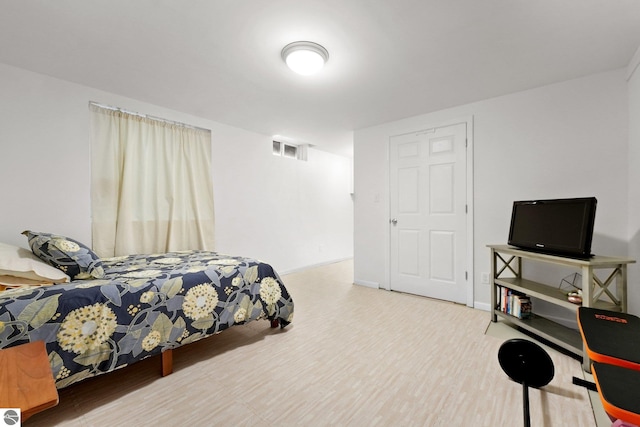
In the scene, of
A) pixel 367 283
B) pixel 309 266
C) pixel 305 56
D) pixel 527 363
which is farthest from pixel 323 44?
pixel 309 266

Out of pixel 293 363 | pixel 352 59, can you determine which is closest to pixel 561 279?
pixel 293 363

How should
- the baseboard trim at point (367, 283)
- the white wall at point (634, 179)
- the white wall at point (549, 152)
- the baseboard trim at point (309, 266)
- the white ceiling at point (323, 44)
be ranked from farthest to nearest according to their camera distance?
1. the baseboard trim at point (309, 266)
2. the baseboard trim at point (367, 283)
3. the white wall at point (549, 152)
4. the white wall at point (634, 179)
5. the white ceiling at point (323, 44)

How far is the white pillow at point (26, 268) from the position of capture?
1605 mm

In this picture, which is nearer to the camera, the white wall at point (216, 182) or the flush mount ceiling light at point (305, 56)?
the flush mount ceiling light at point (305, 56)

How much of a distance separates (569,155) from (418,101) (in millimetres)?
1522

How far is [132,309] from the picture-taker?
1715 mm

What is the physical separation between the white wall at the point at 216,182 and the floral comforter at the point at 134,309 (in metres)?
0.80

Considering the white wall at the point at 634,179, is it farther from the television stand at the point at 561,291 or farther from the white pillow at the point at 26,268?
the white pillow at the point at 26,268

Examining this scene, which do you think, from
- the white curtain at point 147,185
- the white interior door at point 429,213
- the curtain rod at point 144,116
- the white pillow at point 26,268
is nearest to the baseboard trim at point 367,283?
the white interior door at point 429,213

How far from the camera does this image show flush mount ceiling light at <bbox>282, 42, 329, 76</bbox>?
2.05 m

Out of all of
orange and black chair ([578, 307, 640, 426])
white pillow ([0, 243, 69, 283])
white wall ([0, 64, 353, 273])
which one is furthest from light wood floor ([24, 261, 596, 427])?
white wall ([0, 64, 353, 273])

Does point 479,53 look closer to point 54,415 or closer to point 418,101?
point 418,101

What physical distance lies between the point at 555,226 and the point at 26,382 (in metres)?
3.15

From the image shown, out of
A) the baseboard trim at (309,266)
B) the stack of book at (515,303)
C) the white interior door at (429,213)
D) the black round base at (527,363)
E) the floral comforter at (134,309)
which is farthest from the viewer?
the baseboard trim at (309,266)
